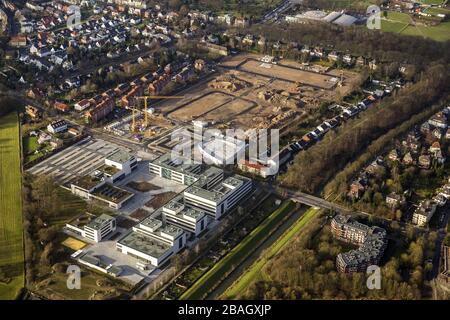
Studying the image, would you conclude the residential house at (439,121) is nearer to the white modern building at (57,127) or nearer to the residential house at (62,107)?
the white modern building at (57,127)

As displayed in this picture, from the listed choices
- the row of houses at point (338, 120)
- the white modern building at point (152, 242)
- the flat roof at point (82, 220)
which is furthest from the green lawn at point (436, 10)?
→ the flat roof at point (82, 220)

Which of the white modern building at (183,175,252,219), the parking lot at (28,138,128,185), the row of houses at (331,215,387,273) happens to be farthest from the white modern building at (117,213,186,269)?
the row of houses at (331,215,387,273)

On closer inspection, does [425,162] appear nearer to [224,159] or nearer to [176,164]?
[224,159]

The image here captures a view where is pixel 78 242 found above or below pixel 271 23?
below

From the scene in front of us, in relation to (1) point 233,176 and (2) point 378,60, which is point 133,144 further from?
(2) point 378,60

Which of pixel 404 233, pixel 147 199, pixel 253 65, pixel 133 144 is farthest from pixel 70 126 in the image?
pixel 404 233

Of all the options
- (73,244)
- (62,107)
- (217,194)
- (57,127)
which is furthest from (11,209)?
(62,107)
